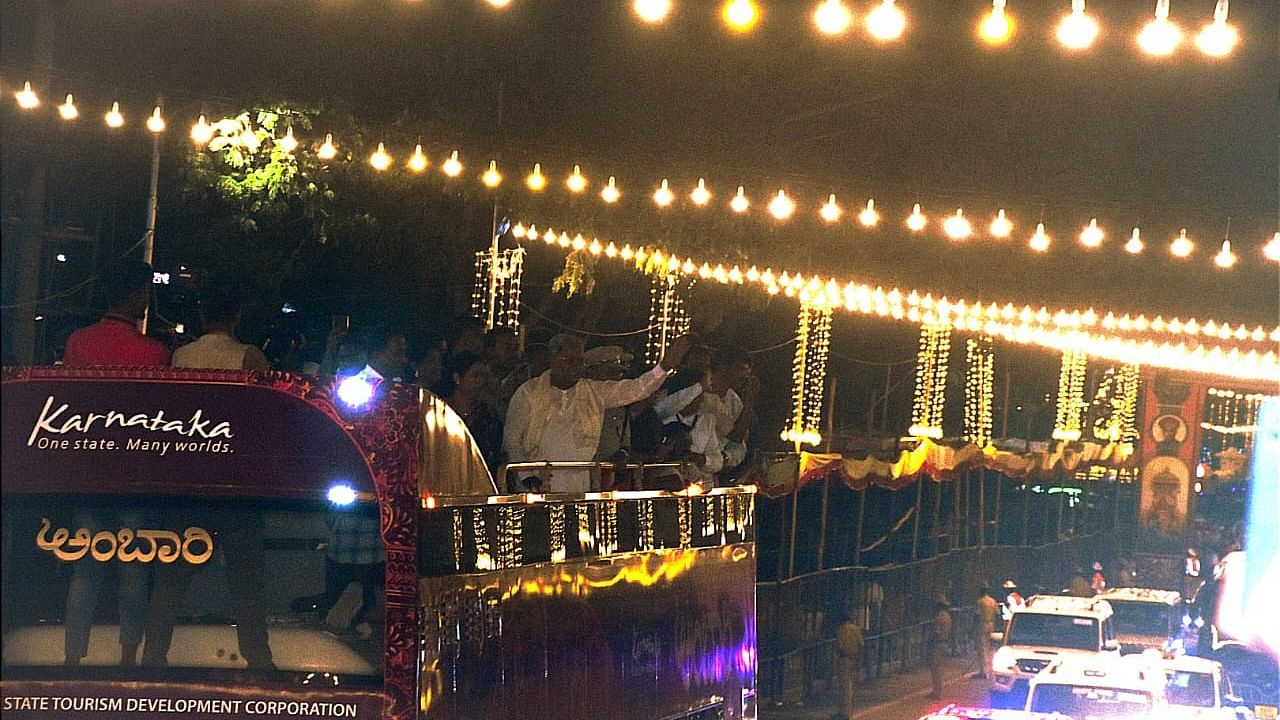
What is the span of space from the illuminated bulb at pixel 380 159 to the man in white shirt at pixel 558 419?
26.7ft

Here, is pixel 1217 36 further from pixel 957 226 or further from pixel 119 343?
pixel 957 226

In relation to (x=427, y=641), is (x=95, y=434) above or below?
above

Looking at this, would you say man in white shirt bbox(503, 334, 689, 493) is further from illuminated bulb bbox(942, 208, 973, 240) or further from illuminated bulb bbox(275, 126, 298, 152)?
illuminated bulb bbox(942, 208, 973, 240)

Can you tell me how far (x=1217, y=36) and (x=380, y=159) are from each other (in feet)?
30.1

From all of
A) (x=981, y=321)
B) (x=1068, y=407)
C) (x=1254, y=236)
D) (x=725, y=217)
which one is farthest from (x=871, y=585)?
(x=1068, y=407)

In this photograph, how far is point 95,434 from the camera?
6.34 metres

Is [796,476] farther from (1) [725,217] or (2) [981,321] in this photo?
(2) [981,321]

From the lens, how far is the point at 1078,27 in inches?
423

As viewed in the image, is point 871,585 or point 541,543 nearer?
point 541,543

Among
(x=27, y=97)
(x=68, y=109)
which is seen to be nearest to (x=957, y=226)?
(x=68, y=109)

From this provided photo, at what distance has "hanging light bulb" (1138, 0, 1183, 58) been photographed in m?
10.8

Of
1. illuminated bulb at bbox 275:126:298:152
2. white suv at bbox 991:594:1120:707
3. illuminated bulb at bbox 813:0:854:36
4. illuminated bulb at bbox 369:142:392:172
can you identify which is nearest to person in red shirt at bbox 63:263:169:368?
illuminated bulb at bbox 813:0:854:36

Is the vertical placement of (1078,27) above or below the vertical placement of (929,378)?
above

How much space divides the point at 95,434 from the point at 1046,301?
2473cm
